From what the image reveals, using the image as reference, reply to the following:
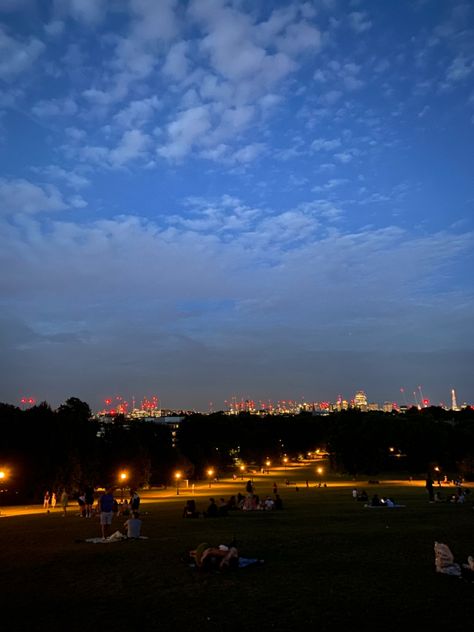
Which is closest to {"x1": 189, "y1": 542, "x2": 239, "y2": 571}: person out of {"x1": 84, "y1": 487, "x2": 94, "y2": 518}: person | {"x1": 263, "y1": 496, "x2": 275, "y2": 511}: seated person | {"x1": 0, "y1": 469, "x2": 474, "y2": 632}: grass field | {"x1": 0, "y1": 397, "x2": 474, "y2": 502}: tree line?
{"x1": 0, "y1": 469, "x2": 474, "y2": 632}: grass field

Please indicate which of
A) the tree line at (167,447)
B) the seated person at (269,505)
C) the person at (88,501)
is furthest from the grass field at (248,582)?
the tree line at (167,447)

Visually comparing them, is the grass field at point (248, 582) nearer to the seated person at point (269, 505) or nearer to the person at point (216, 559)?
the person at point (216, 559)

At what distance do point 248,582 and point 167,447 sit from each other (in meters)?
74.3

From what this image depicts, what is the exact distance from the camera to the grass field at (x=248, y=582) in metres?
11.0

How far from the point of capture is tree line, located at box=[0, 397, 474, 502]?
59.9 meters

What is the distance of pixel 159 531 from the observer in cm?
2347

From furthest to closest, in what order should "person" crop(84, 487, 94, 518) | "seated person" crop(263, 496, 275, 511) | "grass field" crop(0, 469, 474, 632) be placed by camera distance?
1. "seated person" crop(263, 496, 275, 511)
2. "person" crop(84, 487, 94, 518)
3. "grass field" crop(0, 469, 474, 632)

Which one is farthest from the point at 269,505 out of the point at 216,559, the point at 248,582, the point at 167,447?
the point at 167,447

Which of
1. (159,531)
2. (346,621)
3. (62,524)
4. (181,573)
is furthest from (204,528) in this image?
(346,621)

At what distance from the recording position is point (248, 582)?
13789 mm

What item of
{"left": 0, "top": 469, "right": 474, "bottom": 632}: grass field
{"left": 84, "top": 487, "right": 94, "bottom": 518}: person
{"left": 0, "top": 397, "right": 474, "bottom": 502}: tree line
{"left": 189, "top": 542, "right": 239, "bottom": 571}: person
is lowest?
{"left": 0, "top": 469, "right": 474, "bottom": 632}: grass field

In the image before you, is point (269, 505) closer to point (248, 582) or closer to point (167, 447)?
point (248, 582)

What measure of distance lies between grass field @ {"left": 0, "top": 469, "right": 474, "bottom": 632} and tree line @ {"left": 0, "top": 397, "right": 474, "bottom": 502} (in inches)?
1526

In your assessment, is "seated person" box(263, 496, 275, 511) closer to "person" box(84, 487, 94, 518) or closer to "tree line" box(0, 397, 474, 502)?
"person" box(84, 487, 94, 518)
